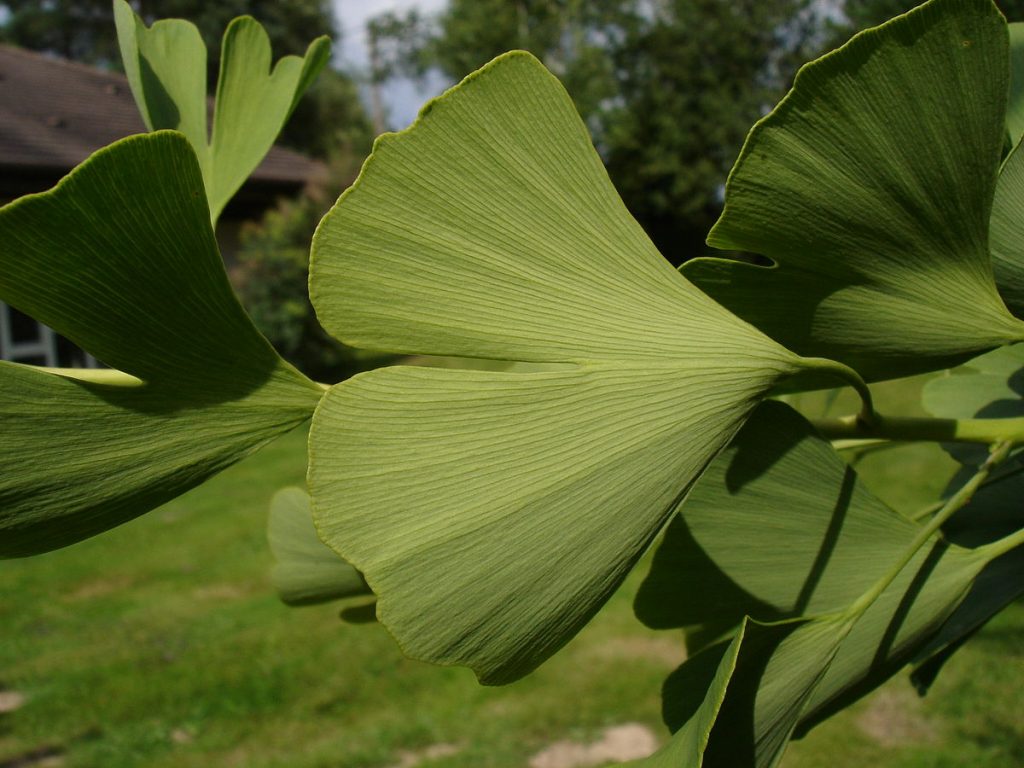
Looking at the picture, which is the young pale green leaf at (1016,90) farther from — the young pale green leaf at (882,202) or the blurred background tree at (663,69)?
the blurred background tree at (663,69)

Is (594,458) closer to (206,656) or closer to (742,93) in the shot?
(206,656)

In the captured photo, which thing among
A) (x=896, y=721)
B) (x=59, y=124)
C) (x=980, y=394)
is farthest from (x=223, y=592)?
(x=59, y=124)

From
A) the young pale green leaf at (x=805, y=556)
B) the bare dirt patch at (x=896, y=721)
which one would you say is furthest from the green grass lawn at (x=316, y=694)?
the young pale green leaf at (x=805, y=556)

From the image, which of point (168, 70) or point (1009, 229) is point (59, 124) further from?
point (1009, 229)

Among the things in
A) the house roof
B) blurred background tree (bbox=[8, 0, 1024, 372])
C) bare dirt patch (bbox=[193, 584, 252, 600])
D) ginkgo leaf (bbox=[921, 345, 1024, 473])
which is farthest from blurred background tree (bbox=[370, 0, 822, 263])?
ginkgo leaf (bbox=[921, 345, 1024, 473])

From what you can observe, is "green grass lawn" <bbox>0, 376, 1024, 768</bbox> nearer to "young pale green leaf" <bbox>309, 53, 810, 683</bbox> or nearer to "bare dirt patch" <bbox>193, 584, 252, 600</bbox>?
"bare dirt patch" <bbox>193, 584, 252, 600</bbox>

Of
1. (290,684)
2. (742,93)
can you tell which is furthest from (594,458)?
(742,93)
